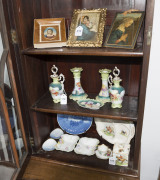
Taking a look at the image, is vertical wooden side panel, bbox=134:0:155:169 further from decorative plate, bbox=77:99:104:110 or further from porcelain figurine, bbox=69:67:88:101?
porcelain figurine, bbox=69:67:88:101

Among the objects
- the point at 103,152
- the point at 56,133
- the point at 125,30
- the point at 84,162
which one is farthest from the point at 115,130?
the point at 125,30

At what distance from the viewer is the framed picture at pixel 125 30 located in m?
1.08

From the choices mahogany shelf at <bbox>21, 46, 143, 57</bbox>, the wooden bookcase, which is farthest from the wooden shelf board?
mahogany shelf at <bbox>21, 46, 143, 57</bbox>

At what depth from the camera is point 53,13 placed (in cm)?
134

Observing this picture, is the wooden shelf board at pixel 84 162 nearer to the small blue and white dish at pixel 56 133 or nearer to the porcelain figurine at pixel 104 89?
the small blue and white dish at pixel 56 133

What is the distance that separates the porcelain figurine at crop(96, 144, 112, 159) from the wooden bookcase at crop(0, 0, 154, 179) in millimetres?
34

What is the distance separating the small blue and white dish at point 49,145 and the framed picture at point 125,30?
2.79ft

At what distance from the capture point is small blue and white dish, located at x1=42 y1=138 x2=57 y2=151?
146 centimetres

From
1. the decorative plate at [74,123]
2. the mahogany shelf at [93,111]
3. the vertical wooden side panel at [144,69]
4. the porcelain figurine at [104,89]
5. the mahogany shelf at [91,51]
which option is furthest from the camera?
the decorative plate at [74,123]

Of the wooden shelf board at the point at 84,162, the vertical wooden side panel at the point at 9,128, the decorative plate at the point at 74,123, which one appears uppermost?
the vertical wooden side panel at the point at 9,128

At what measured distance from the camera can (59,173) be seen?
1290mm

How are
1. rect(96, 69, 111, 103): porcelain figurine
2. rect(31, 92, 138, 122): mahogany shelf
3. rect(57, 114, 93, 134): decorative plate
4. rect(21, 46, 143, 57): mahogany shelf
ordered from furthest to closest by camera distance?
rect(57, 114, 93, 134): decorative plate
rect(96, 69, 111, 103): porcelain figurine
rect(31, 92, 138, 122): mahogany shelf
rect(21, 46, 143, 57): mahogany shelf

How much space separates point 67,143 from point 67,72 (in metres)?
0.56

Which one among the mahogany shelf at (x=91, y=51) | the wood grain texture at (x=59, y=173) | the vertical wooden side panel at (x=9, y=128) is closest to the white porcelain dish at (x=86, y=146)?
the wood grain texture at (x=59, y=173)
